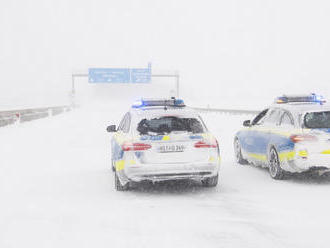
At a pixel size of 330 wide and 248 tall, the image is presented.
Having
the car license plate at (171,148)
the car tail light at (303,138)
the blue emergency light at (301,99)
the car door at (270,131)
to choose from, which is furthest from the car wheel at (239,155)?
the car license plate at (171,148)

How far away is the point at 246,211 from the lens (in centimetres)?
718

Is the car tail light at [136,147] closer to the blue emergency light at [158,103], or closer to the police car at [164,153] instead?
the police car at [164,153]

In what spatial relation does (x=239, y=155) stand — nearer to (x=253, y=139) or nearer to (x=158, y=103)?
(x=253, y=139)

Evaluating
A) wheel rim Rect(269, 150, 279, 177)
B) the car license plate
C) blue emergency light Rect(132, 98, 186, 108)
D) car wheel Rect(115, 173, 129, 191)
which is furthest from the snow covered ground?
blue emergency light Rect(132, 98, 186, 108)

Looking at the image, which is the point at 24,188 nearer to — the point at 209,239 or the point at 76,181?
the point at 76,181

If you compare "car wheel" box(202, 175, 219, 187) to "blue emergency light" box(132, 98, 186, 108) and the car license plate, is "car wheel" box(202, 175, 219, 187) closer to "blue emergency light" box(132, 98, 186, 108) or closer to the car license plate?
the car license plate

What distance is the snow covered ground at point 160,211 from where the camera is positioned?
575 cm

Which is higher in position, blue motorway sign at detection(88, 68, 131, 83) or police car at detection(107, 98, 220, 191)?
police car at detection(107, 98, 220, 191)

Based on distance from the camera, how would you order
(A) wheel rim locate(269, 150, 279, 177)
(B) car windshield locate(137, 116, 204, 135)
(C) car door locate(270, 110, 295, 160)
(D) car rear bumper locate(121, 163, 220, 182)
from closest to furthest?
1. (D) car rear bumper locate(121, 163, 220, 182)
2. (B) car windshield locate(137, 116, 204, 135)
3. (C) car door locate(270, 110, 295, 160)
4. (A) wheel rim locate(269, 150, 279, 177)

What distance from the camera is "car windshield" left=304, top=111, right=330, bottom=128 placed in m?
9.62

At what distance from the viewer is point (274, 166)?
9969mm

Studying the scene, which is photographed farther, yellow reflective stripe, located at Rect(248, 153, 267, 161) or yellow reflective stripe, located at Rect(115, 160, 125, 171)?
yellow reflective stripe, located at Rect(248, 153, 267, 161)

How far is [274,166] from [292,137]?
2.94 feet

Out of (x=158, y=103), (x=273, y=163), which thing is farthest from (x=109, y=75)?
(x=158, y=103)
